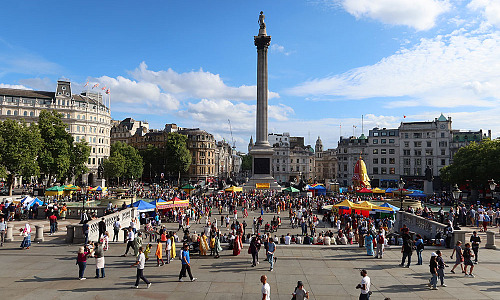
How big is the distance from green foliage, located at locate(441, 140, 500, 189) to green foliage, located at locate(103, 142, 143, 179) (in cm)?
6704

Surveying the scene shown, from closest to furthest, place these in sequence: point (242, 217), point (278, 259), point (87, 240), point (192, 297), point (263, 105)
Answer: point (192, 297) < point (278, 259) < point (87, 240) < point (242, 217) < point (263, 105)

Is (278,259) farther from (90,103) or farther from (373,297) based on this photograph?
(90,103)

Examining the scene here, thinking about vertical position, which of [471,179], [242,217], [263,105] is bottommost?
[242,217]

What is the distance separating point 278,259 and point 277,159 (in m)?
96.3

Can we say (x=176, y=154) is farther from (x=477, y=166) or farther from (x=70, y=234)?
(x=70, y=234)

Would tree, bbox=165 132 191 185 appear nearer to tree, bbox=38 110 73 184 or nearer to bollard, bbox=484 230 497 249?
tree, bbox=38 110 73 184

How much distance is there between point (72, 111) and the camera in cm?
7888

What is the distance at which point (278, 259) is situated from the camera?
1677 centimetres

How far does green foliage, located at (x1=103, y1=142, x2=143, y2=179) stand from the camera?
74.2 metres

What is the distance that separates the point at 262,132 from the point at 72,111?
48332 mm

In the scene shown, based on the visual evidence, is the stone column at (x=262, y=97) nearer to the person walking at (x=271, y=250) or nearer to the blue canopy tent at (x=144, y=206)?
the blue canopy tent at (x=144, y=206)

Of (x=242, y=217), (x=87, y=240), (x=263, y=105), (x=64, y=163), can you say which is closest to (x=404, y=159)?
(x=263, y=105)

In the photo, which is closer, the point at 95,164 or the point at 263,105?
the point at 263,105

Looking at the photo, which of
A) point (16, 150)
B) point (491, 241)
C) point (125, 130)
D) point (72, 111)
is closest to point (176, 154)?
point (72, 111)
